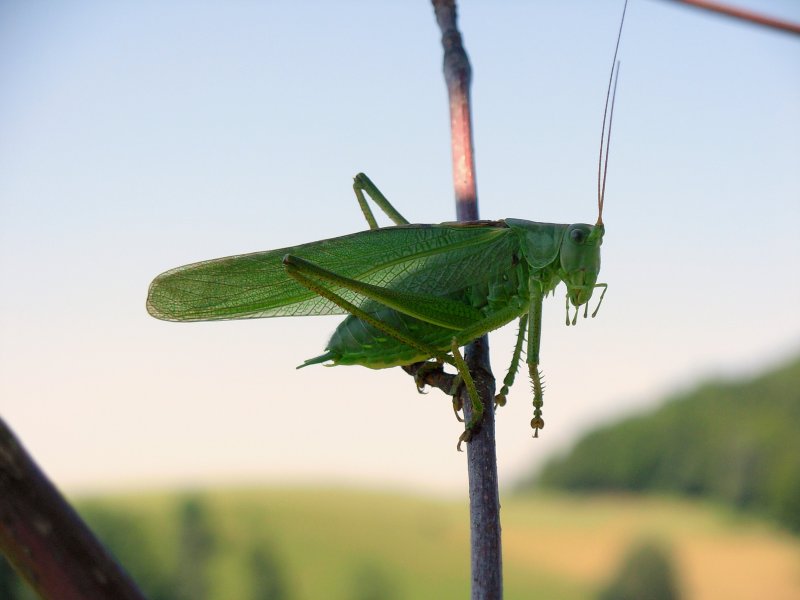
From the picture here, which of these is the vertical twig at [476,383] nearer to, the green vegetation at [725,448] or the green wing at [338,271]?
the green wing at [338,271]

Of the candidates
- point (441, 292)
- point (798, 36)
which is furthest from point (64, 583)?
point (798, 36)

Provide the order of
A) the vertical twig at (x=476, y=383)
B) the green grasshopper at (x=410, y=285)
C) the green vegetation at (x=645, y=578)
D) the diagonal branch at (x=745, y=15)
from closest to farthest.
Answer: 1. the vertical twig at (x=476, y=383)
2. the diagonal branch at (x=745, y=15)
3. the green grasshopper at (x=410, y=285)
4. the green vegetation at (x=645, y=578)

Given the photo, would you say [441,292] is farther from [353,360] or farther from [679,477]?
[679,477]

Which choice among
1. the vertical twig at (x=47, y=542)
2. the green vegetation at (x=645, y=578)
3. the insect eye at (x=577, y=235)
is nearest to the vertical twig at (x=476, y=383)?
the insect eye at (x=577, y=235)

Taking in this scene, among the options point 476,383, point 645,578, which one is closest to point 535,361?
point 476,383

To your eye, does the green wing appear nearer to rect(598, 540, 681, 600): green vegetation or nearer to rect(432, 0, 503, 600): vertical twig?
rect(432, 0, 503, 600): vertical twig

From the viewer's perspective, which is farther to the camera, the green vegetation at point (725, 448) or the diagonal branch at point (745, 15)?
the green vegetation at point (725, 448)

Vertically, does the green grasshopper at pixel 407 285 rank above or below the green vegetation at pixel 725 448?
above

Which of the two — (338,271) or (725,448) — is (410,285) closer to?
(338,271)
